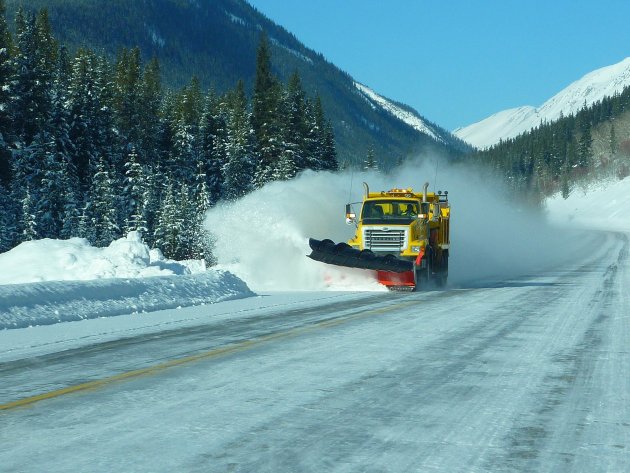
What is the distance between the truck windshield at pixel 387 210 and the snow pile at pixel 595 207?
3625 inches

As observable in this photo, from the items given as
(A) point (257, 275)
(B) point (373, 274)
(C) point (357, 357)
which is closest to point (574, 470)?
(C) point (357, 357)

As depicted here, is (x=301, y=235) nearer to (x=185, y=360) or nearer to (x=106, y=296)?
(x=106, y=296)

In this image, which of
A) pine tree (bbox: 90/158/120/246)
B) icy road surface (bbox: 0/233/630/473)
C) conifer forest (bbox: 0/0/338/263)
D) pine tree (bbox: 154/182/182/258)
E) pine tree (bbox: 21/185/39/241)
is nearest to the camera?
icy road surface (bbox: 0/233/630/473)

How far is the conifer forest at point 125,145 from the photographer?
155 feet

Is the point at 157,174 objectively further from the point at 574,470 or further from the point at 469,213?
the point at 574,470

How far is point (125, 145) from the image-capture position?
209ft

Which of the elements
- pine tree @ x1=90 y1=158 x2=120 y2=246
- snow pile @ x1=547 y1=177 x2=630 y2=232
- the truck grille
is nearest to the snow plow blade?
the truck grille

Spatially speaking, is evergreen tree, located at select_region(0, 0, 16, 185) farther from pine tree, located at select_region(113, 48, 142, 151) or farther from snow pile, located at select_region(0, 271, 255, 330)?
snow pile, located at select_region(0, 271, 255, 330)

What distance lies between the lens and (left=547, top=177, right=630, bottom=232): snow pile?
4670 inches

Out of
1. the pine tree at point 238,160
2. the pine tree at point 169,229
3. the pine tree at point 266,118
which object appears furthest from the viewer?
the pine tree at point 266,118

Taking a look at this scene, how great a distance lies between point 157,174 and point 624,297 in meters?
49.9

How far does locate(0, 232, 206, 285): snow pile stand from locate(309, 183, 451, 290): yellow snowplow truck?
3.88 m

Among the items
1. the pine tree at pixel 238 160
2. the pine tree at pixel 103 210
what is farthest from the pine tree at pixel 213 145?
the pine tree at pixel 103 210

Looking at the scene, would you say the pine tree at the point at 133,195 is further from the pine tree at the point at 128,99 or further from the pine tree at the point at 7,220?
the pine tree at the point at 7,220
